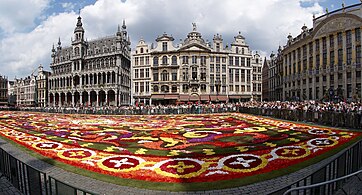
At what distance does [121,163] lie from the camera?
7.06 m

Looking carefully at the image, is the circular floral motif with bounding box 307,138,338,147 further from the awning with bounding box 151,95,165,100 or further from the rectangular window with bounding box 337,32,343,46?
the awning with bounding box 151,95,165,100

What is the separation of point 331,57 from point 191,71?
27.1 metres

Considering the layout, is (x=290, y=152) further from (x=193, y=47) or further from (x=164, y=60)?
(x=164, y=60)

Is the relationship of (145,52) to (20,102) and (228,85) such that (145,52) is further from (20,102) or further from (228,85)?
(20,102)

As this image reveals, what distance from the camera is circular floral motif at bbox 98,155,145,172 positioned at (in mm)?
6582

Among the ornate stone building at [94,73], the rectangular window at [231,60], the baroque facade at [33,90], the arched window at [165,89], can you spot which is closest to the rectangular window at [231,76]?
the rectangular window at [231,60]

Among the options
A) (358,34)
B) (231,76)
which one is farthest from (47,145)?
(231,76)

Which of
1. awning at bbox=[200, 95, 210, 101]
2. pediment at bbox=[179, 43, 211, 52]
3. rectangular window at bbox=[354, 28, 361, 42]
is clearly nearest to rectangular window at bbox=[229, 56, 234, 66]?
pediment at bbox=[179, 43, 211, 52]

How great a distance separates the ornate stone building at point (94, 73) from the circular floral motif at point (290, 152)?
Result: 54.1 meters

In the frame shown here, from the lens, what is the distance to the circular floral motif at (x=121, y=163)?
21.6 feet

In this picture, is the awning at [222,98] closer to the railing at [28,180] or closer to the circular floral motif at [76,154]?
the circular floral motif at [76,154]

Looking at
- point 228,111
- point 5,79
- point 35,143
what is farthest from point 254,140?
point 5,79

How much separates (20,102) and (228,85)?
99529 millimetres

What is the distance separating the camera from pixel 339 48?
3494 cm
